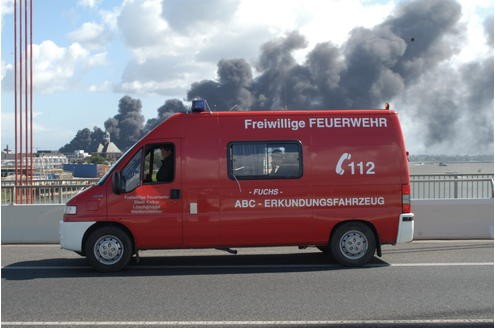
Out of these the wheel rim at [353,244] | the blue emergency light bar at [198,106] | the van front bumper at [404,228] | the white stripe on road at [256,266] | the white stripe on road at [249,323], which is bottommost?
the white stripe on road at [249,323]

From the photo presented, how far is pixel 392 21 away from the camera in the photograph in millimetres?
75812

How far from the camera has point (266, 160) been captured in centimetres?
855

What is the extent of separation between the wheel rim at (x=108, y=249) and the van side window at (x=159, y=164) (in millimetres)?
984

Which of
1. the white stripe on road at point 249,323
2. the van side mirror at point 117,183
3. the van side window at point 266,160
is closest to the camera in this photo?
the white stripe on road at point 249,323

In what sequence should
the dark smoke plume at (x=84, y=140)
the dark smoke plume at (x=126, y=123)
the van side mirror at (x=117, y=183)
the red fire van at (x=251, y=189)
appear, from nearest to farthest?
the van side mirror at (x=117, y=183)
the red fire van at (x=251, y=189)
the dark smoke plume at (x=126, y=123)
the dark smoke plume at (x=84, y=140)

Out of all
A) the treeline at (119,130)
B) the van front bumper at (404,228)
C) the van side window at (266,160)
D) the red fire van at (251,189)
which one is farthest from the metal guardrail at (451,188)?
the treeline at (119,130)

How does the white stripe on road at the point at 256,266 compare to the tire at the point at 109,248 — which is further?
the white stripe on road at the point at 256,266

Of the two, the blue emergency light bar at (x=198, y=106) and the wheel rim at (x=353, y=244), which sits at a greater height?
the blue emergency light bar at (x=198, y=106)

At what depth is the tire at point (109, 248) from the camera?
8359mm

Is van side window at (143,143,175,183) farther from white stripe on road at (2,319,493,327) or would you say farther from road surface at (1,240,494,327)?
white stripe on road at (2,319,493,327)

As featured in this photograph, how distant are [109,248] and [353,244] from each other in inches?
142

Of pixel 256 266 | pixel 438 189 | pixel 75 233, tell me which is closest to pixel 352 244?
pixel 256 266

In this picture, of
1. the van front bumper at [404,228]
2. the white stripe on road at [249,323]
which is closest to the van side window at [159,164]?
the white stripe on road at [249,323]

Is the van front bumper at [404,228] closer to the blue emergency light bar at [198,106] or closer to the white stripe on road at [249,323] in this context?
the white stripe on road at [249,323]
